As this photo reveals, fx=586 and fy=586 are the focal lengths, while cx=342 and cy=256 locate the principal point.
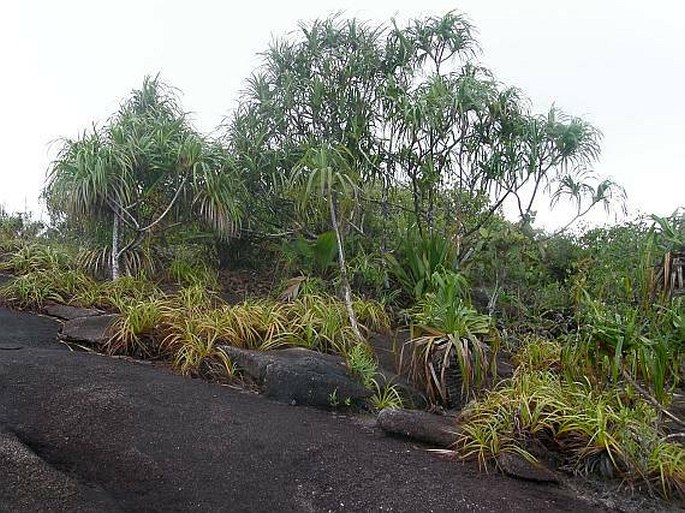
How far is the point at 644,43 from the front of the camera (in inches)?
262

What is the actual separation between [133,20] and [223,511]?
23.7 feet

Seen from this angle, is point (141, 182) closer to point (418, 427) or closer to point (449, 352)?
point (449, 352)

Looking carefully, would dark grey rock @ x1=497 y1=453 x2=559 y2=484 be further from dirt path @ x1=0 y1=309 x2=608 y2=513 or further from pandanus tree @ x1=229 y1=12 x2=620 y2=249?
pandanus tree @ x1=229 y1=12 x2=620 y2=249

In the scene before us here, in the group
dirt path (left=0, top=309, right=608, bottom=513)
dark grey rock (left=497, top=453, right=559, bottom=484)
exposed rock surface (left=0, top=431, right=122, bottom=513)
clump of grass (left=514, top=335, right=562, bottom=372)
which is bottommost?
exposed rock surface (left=0, top=431, right=122, bottom=513)

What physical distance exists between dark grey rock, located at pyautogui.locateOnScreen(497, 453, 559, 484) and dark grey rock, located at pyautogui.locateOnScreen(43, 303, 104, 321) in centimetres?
377

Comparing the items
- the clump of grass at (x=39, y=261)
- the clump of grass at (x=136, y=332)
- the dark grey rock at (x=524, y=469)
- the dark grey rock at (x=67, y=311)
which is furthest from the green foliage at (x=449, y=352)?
the clump of grass at (x=39, y=261)

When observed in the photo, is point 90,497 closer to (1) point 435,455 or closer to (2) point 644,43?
(1) point 435,455

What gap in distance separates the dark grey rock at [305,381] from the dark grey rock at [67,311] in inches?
80.1

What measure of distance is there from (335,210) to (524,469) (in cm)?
364

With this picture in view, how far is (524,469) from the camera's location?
9.46 ft

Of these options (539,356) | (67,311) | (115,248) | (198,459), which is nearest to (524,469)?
(198,459)

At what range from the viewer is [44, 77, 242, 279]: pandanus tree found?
5.66m

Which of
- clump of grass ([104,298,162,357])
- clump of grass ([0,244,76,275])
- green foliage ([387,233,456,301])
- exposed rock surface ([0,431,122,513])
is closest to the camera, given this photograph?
exposed rock surface ([0,431,122,513])

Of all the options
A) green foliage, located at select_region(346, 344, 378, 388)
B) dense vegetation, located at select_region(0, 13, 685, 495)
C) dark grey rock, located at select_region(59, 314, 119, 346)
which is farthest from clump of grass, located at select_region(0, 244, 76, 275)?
green foliage, located at select_region(346, 344, 378, 388)
